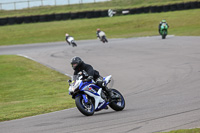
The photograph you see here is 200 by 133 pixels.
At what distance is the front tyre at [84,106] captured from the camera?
8930 millimetres

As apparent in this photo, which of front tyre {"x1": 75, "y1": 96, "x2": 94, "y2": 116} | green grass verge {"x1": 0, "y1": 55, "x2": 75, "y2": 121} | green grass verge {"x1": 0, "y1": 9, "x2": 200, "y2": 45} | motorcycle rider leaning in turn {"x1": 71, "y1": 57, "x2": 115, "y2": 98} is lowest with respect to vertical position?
green grass verge {"x1": 0, "y1": 9, "x2": 200, "y2": 45}

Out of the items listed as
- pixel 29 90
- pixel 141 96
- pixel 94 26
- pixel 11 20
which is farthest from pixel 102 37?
pixel 141 96

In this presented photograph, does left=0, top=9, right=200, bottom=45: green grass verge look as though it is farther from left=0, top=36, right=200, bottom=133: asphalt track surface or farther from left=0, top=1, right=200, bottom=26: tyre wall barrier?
left=0, top=36, right=200, bottom=133: asphalt track surface

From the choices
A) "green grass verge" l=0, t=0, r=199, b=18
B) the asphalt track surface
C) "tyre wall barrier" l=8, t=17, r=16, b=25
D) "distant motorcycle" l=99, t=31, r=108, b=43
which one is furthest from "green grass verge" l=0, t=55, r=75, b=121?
"green grass verge" l=0, t=0, r=199, b=18

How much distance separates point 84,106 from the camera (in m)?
9.10

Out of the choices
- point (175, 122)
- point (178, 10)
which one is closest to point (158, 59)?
point (175, 122)

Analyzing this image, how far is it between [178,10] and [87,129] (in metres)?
43.8

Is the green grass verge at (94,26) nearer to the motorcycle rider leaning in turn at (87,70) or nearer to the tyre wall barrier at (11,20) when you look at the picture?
the tyre wall barrier at (11,20)

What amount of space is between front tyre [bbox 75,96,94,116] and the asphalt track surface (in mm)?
120

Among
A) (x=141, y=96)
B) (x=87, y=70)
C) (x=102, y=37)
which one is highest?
(x=87, y=70)

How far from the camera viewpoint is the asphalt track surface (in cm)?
765

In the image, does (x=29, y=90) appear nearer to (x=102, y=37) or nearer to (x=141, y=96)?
(x=141, y=96)

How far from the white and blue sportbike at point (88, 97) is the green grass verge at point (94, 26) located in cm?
3617

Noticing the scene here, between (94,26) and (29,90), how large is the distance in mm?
35752
